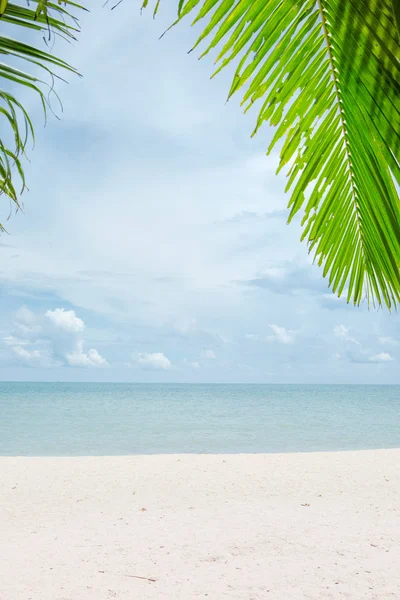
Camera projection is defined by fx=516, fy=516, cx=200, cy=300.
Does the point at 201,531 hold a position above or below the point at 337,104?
below

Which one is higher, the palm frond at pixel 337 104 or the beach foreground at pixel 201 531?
the palm frond at pixel 337 104

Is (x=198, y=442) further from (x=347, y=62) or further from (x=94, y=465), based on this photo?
(x=347, y=62)

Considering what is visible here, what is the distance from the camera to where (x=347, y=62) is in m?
0.74

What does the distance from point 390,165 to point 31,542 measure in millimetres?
5353

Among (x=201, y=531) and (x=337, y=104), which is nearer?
(x=337, y=104)

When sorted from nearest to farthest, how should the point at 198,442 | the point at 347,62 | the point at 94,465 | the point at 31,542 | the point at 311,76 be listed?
the point at 347,62
the point at 311,76
the point at 31,542
the point at 94,465
the point at 198,442

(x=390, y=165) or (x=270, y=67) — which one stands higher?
(x=270, y=67)

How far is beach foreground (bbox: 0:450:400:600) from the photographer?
12.4 ft

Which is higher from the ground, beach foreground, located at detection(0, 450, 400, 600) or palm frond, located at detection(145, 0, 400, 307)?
palm frond, located at detection(145, 0, 400, 307)

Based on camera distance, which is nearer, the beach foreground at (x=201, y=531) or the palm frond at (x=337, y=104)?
the palm frond at (x=337, y=104)

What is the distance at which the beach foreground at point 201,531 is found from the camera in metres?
3.79

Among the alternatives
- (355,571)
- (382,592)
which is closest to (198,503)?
(355,571)

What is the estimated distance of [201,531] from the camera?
522cm

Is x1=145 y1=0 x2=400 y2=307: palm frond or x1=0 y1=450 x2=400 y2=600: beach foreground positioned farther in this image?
x1=0 y1=450 x2=400 y2=600: beach foreground
